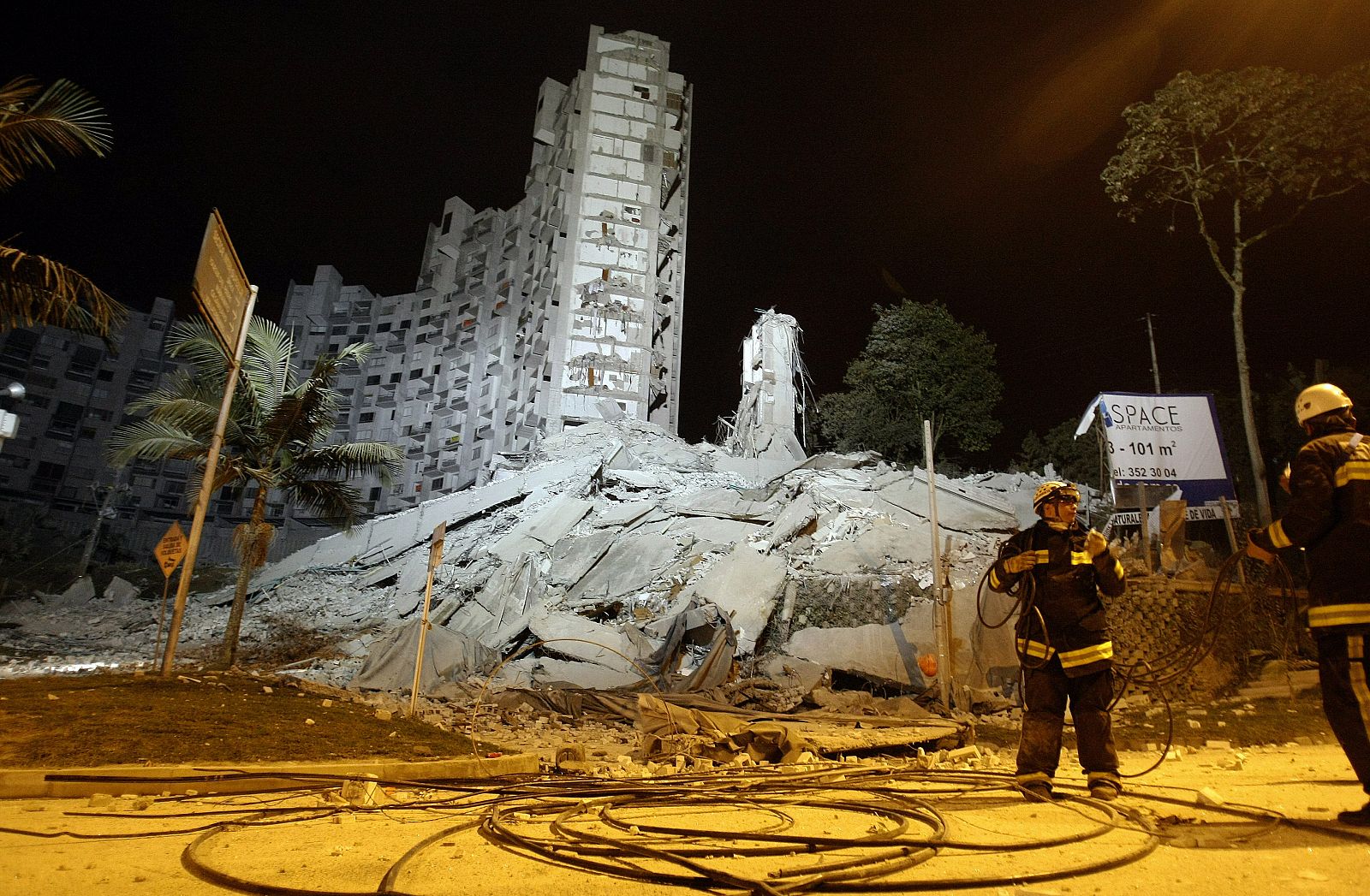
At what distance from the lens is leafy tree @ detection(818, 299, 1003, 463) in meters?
30.0

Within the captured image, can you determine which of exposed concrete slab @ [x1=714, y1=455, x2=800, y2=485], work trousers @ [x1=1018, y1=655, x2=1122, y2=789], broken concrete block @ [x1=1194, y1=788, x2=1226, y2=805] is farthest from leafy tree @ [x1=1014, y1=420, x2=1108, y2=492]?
broken concrete block @ [x1=1194, y1=788, x2=1226, y2=805]

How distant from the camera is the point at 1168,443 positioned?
46.4ft

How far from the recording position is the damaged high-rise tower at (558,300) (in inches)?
1818

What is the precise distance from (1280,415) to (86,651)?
3685 centimetres

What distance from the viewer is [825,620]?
15.3m

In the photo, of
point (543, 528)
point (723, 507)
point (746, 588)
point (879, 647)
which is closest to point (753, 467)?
point (723, 507)

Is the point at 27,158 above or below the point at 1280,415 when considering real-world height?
below

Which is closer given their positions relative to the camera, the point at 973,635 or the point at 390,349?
the point at 973,635

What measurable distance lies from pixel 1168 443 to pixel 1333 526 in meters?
12.4

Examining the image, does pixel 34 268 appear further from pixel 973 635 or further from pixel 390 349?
pixel 390 349

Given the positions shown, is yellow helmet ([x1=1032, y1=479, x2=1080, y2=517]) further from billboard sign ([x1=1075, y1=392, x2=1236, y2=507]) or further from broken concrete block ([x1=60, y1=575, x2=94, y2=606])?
broken concrete block ([x1=60, y1=575, x2=94, y2=606])

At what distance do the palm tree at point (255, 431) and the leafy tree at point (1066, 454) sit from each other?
1021 inches

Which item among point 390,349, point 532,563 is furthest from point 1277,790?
point 390,349

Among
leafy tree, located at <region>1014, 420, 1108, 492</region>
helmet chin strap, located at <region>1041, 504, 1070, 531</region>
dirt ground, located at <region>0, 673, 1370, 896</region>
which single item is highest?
leafy tree, located at <region>1014, 420, 1108, 492</region>
